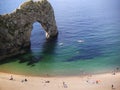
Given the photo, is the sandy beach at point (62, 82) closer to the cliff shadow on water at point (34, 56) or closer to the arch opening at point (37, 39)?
the cliff shadow on water at point (34, 56)

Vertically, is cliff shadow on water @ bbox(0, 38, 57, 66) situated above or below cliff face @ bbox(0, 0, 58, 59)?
below

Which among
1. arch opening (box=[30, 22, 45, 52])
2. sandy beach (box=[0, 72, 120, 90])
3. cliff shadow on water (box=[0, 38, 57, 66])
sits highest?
arch opening (box=[30, 22, 45, 52])

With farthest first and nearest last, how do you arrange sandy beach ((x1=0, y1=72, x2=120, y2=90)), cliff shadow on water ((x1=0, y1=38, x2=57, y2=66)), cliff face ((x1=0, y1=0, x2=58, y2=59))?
cliff face ((x1=0, y1=0, x2=58, y2=59)) < cliff shadow on water ((x1=0, y1=38, x2=57, y2=66)) < sandy beach ((x1=0, y1=72, x2=120, y2=90))

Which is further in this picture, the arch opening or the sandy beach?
the arch opening

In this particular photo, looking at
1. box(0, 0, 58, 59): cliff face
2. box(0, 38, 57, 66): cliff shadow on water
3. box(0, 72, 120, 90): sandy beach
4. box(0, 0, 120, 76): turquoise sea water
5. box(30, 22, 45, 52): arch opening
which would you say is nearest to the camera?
box(0, 72, 120, 90): sandy beach

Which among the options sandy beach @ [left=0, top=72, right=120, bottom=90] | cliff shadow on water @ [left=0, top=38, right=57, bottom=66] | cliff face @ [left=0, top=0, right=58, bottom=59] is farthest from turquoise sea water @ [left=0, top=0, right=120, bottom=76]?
sandy beach @ [left=0, top=72, right=120, bottom=90]

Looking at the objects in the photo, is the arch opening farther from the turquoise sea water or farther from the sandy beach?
the sandy beach
